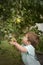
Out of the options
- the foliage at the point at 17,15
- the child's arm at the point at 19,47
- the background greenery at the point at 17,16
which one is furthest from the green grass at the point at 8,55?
the child's arm at the point at 19,47

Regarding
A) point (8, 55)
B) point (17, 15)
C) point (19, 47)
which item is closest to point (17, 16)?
point (17, 15)

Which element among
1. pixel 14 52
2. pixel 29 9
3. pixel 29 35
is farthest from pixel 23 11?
pixel 14 52

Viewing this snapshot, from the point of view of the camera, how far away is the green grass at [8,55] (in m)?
8.28

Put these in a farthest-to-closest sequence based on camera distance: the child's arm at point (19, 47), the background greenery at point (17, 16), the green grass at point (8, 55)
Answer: the green grass at point (8, 55) → the background greenery at point (17, 16) → the child's arm at point (19, 47)

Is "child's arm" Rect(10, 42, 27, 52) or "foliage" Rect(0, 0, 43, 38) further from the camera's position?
"foliage" Rect(0, 0, 43, 38)

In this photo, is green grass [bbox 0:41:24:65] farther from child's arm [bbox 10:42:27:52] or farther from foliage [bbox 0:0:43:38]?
child's arm [bbox 10:42:27:52]

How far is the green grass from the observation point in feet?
27.2

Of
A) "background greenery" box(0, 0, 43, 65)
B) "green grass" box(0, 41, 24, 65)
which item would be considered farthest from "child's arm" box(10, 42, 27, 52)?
"green grass" box(0, 41, 24, 65)

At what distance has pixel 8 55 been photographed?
854 cm

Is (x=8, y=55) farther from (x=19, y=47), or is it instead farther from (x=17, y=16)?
(x=19, y=47)

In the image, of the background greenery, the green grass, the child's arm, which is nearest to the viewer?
the child's arm

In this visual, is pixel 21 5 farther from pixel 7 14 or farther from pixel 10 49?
pixel 10 49

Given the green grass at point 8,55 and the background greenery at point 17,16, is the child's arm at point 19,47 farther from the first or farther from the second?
the green grass at point 8,55

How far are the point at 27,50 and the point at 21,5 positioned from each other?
155cm
